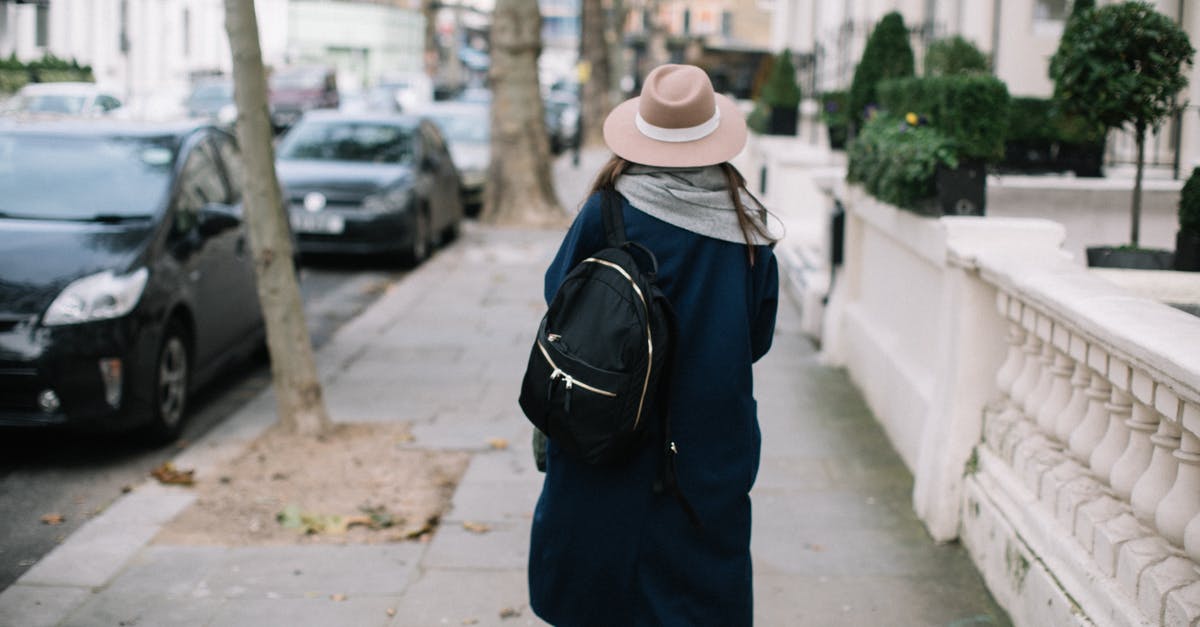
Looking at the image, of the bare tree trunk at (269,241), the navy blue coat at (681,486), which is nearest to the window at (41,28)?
the bare tree trunk at (269,241)

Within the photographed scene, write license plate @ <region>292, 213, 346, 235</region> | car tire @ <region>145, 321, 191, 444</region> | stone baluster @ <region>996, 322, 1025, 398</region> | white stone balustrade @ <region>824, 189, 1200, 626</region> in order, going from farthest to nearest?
license plate @ <region>292, 213, 346, 235</region> < car tire @ <region>145, 321, 191, 444</region> < stone baluster @ <region>996, 322, 1025, 398</region> < white stone balustrade @ <region>824, 189, 1200, 626</region>

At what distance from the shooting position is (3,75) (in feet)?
82.9

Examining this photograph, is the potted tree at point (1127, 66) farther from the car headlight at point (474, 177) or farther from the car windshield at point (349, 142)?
the car headlight at point (474, 177)

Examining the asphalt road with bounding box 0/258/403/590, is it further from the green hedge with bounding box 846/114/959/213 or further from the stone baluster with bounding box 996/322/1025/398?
the green hedge with bounding box 846/114/959/213

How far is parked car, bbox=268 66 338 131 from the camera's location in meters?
39.6

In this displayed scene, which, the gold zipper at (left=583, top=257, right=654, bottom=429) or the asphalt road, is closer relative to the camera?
the gold zipper at (left=583, top=257, right=654, bottom=429)

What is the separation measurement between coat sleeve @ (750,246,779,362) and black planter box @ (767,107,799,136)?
13816mm

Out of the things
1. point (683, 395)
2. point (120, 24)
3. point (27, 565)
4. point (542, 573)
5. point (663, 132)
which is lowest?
point (27, 565)

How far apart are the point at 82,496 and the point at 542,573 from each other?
3.73 meters

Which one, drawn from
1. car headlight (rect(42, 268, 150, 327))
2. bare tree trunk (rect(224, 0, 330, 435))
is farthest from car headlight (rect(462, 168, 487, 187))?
car headlight (rect(42, 268, 150, 327))

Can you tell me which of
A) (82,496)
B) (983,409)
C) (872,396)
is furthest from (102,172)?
(983,409)

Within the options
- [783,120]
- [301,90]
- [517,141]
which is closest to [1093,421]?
[783,120]

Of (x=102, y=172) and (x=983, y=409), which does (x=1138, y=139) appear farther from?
(x=102, y=172)

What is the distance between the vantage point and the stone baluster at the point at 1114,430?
3.59 m
